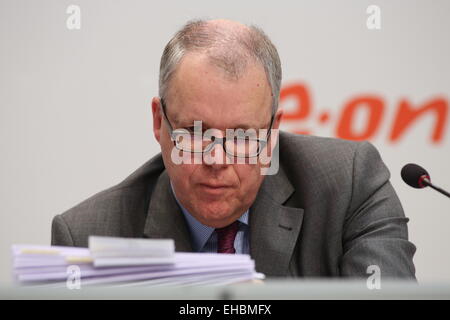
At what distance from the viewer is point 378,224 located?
1.54 m

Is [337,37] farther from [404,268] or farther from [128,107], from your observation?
[404,268]

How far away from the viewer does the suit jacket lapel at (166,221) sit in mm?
1580

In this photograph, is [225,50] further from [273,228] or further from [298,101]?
[298,101]

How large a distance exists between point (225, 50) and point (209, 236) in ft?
1.60

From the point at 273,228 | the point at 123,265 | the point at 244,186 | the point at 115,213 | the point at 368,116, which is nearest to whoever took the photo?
the point at 123,265

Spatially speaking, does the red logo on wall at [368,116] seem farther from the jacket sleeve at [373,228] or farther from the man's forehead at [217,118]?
the man's forehead at [217,118]

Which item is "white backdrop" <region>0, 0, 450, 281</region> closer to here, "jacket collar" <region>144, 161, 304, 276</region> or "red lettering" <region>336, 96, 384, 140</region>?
"red lettering" <region>336, 96, 384, 140</region>

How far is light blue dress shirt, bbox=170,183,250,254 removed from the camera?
1578 mm

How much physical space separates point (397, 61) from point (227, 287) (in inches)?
93.5

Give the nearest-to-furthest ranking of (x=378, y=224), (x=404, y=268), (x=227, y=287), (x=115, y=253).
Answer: (x=227, y=287) → (x=115, y=253) → (x=404, y=268) → (x=378, y=224)

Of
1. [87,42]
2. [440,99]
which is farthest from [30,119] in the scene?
[440,99]

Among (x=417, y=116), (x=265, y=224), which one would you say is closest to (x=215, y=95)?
(x=265, y=224)

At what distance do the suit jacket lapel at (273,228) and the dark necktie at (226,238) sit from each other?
5cm

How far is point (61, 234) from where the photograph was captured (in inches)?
63.9
